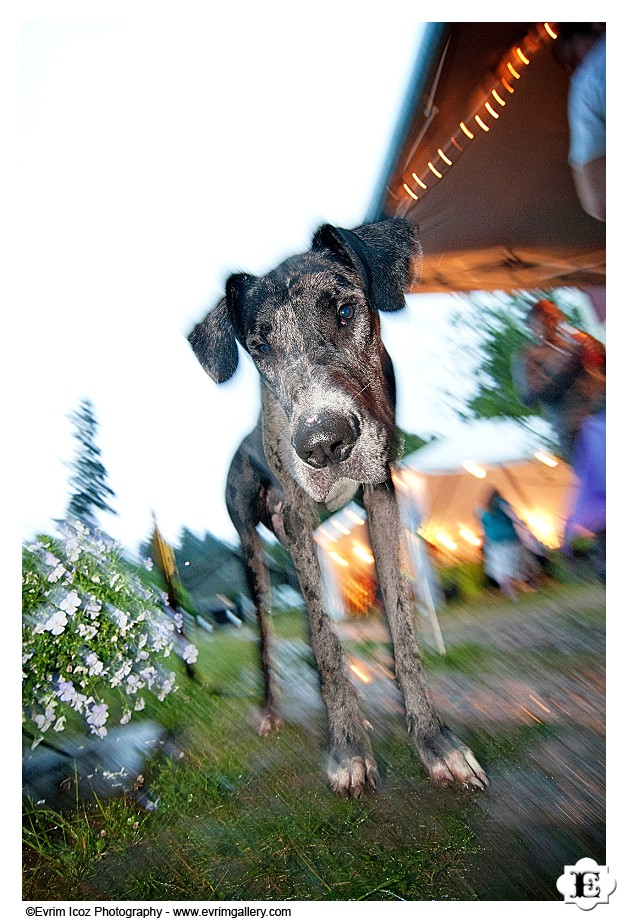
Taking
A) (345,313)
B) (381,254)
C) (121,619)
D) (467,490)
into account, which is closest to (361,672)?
(467,490)

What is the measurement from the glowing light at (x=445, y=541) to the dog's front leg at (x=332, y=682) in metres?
0.39

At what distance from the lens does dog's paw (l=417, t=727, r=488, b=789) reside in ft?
6.54

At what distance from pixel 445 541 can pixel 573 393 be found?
626mm

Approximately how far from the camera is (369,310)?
6.66 ft

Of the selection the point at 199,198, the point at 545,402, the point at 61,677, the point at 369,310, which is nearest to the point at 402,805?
the point at 61,677

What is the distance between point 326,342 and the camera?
1.96 meters

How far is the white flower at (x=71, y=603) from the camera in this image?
2094mm

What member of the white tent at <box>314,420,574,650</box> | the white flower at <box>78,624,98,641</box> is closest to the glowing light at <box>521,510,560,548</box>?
the white tent at <box>314,420,574,650</box>

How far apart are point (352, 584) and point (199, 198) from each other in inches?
51.7

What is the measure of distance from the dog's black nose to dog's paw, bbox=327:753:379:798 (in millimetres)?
897

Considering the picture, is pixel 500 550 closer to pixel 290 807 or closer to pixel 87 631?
pixel 290 807

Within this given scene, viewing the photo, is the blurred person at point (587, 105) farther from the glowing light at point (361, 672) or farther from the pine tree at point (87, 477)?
the pine tree at point (87, 477)

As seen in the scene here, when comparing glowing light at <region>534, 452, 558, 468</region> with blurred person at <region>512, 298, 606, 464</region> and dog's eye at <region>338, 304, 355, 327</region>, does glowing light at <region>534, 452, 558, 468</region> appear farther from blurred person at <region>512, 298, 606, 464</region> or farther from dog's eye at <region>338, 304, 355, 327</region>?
dog's eye at <region>338, 304, 355, 327</region>
